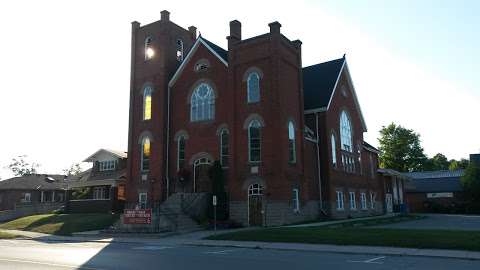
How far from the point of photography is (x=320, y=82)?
133 feet

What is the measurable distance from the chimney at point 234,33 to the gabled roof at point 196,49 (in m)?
1.68

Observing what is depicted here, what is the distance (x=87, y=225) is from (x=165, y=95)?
1176 centimetres

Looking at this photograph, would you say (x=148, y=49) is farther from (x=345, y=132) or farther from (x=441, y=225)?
(x=441, y=225)

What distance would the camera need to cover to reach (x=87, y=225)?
3334cm

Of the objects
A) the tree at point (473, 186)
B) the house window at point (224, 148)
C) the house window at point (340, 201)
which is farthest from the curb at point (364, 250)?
the tree at point (473, 186)

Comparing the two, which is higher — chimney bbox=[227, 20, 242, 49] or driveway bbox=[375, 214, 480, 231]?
chimney bbox=[227, 20, 242, 49]

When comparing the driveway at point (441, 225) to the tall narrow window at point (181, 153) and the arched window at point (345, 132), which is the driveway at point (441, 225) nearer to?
the arched window at point (345, 132)

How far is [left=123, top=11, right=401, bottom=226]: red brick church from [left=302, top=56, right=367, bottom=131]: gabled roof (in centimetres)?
10

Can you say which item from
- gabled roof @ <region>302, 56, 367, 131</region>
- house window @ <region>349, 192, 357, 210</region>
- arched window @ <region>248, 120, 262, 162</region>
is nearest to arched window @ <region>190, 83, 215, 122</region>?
arched window @ <region>248, 120, 262, 162</region>

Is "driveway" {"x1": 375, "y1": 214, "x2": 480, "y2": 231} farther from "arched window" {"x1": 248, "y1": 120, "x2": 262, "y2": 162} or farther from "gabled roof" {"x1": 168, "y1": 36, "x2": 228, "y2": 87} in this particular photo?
"gabled roof" {"x1": 168, "y1": 36, "x2": 228, "y2": 87}

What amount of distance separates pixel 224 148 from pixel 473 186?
34.3 metres

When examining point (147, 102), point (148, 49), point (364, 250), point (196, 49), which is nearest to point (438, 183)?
point (196, 49)

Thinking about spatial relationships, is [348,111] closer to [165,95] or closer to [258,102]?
[258,102]

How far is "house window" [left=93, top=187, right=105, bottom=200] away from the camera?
4538cm
